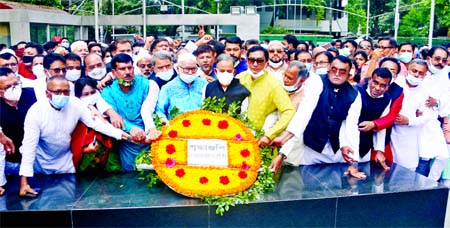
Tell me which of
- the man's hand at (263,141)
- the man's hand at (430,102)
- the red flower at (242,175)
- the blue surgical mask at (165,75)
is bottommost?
the red flower at (242,175)

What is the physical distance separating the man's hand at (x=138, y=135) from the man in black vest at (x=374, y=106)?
7.33 feet

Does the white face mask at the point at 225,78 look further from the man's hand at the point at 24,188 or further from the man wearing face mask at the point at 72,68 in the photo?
the man's hand at the point at 24,188

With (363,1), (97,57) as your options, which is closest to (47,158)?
(97,57)

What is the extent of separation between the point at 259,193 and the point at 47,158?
6.80 feet

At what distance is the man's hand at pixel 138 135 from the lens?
170 inches

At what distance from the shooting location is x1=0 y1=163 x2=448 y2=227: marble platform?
3.88m

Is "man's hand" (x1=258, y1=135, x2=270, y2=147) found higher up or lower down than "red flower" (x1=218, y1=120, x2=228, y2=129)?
lower down

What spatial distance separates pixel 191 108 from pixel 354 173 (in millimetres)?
1795

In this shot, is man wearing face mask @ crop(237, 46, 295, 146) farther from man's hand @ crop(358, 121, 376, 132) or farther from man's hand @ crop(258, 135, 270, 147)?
man's hand @ crop(358, 121, 376, 132)

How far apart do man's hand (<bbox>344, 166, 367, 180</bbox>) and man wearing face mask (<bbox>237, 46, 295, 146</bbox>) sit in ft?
3.18

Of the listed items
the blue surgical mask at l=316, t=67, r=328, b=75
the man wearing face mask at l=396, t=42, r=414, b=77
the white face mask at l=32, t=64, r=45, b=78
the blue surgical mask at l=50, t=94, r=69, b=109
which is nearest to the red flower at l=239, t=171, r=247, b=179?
the blue surgical mask at l=50, t=94, r=69, b=109

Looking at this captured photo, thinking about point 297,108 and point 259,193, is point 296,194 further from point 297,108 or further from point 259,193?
point 297,108

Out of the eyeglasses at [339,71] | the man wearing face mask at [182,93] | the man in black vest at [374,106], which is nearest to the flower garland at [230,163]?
the man wearing face mask at [182,93]

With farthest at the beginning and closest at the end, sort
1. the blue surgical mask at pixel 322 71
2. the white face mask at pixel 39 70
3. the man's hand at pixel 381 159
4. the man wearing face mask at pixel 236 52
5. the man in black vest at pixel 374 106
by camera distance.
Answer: the man wearing face mask at pixel 236 52
the white face mask at pixel 39 70
the blue surgical mask at pixel 322 71
the man's hand at pixel 381 159
the man in black vest at pixel 374 106
